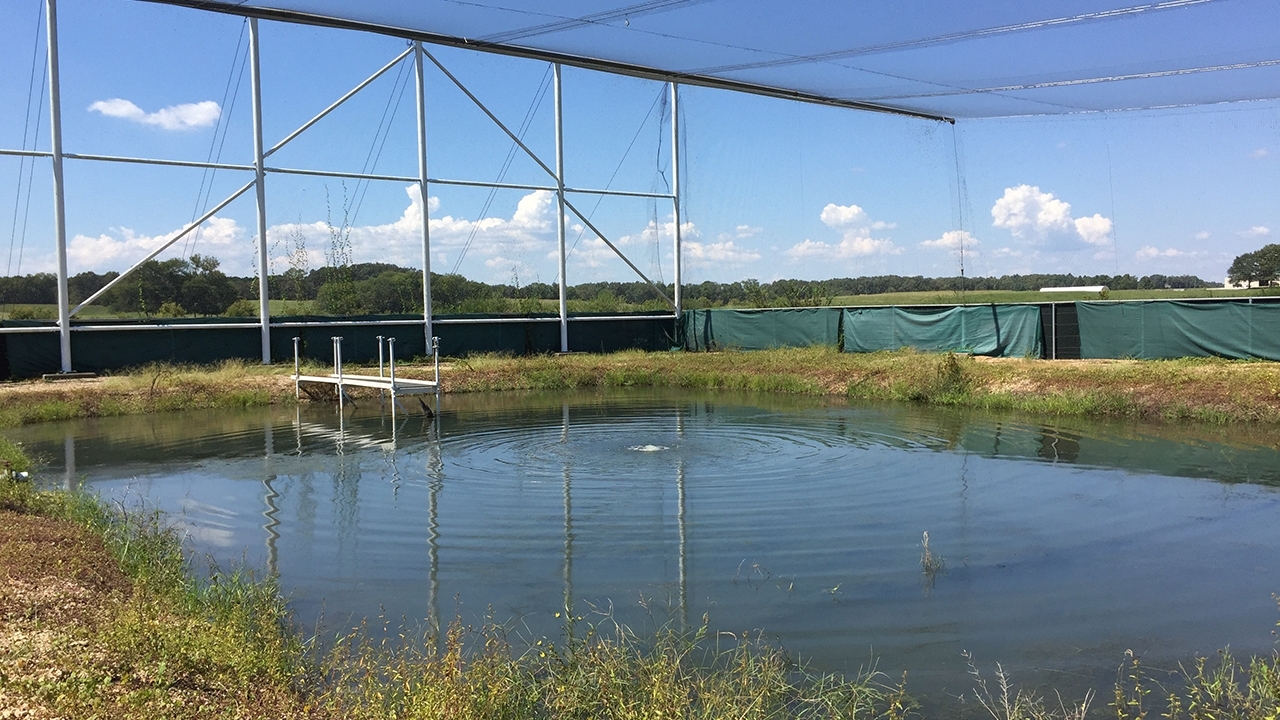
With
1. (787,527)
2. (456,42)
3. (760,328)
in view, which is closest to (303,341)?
(760,328)

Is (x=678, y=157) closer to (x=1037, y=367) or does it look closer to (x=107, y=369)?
(x=1037, y=367)

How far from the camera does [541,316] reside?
28344 mm

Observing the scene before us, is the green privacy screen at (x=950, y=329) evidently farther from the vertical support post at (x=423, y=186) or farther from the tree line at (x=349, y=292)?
the vertical support post at (x=423, y=186)

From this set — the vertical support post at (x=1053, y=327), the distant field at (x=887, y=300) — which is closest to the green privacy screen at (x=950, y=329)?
the vertical support post at (x=1053, y=327)

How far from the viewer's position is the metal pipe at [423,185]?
24.6 meters

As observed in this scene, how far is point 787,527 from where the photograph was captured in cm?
816

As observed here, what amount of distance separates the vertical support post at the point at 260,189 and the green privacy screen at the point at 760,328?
12.2m

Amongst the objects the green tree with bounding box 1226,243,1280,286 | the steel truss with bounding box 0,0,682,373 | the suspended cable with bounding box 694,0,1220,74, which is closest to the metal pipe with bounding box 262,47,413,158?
the steel truss with bounding box 0,0,682,373

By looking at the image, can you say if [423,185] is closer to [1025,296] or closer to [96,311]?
[96,311]

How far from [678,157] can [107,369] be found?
15.9 meters

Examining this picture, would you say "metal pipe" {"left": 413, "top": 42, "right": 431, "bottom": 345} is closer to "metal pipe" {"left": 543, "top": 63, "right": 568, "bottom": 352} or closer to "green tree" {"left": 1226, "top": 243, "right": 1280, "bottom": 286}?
"metal pipe" {"left": 543, "top": 63, "right": 568, "bottom": 352}

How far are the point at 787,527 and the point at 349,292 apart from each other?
813 inches

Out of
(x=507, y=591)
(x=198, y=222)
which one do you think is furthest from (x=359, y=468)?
(x=198, y=222)

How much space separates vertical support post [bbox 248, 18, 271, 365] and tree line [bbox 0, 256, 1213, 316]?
1.26m
